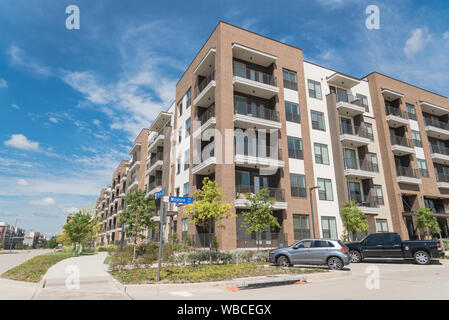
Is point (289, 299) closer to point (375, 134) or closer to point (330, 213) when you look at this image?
point (330, 213)

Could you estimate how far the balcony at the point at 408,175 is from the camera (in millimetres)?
29594

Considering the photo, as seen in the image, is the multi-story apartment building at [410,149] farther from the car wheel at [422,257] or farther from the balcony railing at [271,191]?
the balcony railing at [271,191]

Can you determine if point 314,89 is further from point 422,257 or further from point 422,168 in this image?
point 422,257

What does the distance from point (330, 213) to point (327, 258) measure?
12.4 m

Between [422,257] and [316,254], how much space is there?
7.63 meters

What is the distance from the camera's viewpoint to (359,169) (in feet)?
93.8

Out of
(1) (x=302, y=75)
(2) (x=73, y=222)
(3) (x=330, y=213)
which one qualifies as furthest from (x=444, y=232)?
(2) (x=73, y=222)

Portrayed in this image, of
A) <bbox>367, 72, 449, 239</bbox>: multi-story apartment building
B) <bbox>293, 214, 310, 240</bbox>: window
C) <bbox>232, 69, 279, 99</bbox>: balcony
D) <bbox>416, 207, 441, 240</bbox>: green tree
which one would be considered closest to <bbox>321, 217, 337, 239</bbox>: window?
<bbox>293, 214, 310, 240</bbox>: window

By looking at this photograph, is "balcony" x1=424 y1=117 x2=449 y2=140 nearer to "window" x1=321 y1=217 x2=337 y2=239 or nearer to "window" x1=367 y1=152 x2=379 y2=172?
"window" x1=367 y1=152 x2=379 y2=172

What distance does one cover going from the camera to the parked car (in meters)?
13.8

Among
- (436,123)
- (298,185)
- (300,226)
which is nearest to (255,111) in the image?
(298,185)

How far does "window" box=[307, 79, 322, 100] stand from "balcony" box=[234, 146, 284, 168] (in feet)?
29.6

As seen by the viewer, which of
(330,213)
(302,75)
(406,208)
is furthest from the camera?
(406,208)
